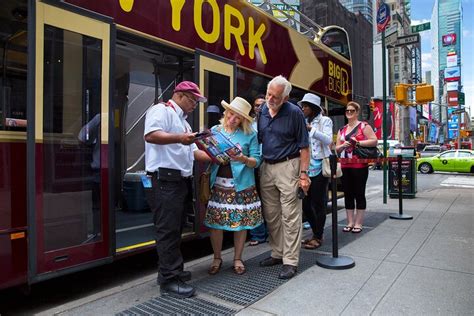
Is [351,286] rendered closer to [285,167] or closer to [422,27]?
[285,167]

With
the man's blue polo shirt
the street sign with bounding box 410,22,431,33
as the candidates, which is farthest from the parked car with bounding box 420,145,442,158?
the man's blue polo shirt

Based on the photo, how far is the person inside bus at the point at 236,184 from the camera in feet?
12.1

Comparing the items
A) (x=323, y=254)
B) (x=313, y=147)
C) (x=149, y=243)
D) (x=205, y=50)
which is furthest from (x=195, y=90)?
(x=323, y=254)

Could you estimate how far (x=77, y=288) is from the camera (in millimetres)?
3756

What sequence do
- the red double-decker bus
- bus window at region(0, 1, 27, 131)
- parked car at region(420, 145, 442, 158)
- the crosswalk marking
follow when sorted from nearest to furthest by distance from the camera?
the red double-decker bus → bus window at region(0, 1, 27, 131) → the crosswalk marking → parked car at region(420, 145, 442, 158)

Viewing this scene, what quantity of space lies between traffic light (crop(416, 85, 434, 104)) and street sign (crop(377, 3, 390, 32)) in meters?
2.52

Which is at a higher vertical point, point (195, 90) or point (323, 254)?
point (195, 90)

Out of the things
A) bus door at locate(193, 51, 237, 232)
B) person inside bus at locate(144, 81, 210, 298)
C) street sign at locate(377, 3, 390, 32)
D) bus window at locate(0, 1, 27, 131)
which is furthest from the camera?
street sign at locate(377, 3, 390, 32)

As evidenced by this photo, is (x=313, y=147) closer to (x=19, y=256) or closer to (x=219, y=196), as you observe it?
(x=219, y=196)

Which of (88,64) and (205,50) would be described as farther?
(205,50)

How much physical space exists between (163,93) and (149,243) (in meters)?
2.59

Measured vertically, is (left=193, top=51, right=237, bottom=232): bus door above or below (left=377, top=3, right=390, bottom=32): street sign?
below

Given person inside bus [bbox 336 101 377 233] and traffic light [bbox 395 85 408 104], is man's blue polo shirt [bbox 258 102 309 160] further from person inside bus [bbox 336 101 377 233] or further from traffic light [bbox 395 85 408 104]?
traffic light [bbox 395 85 408 104]

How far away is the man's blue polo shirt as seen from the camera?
3838 mm
